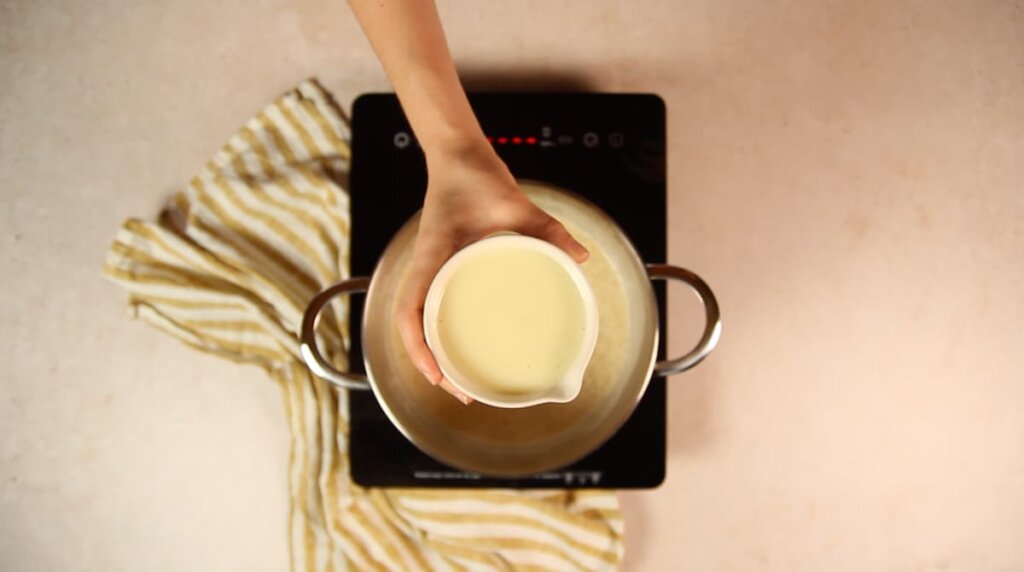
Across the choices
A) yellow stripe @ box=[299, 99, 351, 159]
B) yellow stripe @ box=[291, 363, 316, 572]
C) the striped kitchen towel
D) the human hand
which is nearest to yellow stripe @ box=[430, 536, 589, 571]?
the striped kitchen towel

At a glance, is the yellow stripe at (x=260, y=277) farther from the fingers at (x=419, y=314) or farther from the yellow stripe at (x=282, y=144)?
the fingers at (x=419, y=314)

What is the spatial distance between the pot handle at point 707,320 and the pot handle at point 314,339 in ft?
0.65

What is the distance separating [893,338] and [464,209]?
1.43 feet

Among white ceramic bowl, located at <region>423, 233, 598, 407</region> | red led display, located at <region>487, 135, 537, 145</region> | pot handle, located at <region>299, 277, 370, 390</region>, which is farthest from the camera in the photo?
red led display, located at <region>487, 135, 537, 145</region>

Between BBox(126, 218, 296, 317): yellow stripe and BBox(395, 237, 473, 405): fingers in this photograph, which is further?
BBox(126, 218, 296, 317): yellow stripe

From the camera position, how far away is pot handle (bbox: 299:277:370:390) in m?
0.46

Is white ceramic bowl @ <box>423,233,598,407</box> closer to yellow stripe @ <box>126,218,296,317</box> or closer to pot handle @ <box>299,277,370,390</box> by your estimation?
pot handle @ <box>299,277,370,390</box>

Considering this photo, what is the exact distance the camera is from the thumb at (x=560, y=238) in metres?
0.39

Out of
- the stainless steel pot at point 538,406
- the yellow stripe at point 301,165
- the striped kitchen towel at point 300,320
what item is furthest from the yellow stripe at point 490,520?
the yellow stripe at point 301,165

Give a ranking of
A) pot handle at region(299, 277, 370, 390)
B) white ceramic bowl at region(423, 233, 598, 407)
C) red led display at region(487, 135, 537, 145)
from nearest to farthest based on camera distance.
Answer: white ceramic bowl at region(423, 233, 598, 407)
pot handle at region(299, 277, 370, 390)
red led display at region(487, 135, 537, 145)

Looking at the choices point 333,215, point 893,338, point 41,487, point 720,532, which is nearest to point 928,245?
point 893,338

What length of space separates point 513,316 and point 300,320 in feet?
0.90

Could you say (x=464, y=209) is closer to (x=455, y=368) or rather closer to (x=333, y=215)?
(x=455, y=368)

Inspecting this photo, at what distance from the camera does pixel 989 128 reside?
632 mm
